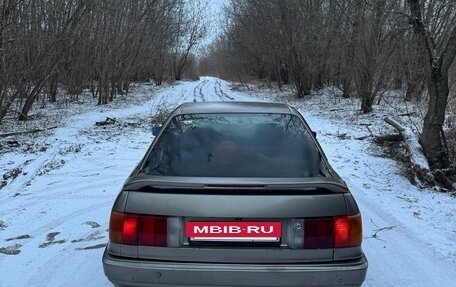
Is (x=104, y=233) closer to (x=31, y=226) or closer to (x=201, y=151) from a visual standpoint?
(x=31, y=226)

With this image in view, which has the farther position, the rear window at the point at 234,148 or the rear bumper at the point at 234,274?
the rear window at the point at 234,148

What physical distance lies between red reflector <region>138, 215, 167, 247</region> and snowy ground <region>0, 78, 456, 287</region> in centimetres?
124

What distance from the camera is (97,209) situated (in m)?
5.96

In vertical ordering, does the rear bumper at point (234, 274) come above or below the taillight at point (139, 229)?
below

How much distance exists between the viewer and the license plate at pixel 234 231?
8.86 feet

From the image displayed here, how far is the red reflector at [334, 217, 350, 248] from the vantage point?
279 centimetres

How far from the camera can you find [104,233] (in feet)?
16.6

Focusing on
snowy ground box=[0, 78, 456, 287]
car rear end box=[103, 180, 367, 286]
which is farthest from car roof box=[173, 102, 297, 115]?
snowy ground box=[0, 78, 456, 287]

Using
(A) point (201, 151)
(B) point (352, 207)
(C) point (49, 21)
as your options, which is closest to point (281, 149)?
(A) point (201, 151)

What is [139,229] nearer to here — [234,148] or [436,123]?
[234,148]

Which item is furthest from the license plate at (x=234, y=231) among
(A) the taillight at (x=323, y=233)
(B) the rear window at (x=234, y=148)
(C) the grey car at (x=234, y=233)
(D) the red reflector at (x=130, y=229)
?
(B) the rear window at (x=234, y=148)

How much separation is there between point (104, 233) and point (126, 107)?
17.3 metres

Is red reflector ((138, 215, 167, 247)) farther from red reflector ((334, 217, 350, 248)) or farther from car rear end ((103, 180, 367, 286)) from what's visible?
red reflector ((334, 217, 350, 248))

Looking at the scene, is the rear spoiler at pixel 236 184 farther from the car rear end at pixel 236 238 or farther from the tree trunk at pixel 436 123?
the tree trunk at pixel 436 123
